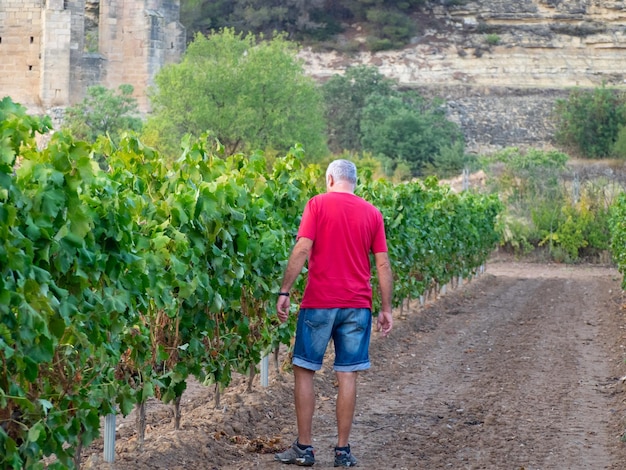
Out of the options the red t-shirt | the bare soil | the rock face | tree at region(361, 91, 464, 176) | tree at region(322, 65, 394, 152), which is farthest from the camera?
the rock face

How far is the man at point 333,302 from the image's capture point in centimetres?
614

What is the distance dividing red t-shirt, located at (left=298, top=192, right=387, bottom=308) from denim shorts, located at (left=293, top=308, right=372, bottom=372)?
5cm

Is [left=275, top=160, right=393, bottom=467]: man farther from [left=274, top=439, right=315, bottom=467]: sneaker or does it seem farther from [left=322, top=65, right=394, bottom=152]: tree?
[left=322, top=65, right=394, bottom=152]: tree

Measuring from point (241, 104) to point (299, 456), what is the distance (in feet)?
127

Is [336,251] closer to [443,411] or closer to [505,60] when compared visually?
[443,411]

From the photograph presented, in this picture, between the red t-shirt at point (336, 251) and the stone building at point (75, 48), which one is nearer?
the red t-shirt at point (336, 251)

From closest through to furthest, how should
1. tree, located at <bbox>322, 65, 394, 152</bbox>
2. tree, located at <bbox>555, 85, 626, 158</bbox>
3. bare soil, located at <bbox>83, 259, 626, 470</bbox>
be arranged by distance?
bare soil, located at <bbox>83, 259, 626, 470</bbox> < tree, located at <bbox>555, 85, 626, 158</bbox> < tree, located at <bbox>322, 65, 394, 152</bbox>

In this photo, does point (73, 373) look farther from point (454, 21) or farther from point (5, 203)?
point (454, 21)

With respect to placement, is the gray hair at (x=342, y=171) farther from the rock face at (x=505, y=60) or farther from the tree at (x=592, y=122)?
the rock face at (x=505, y=60)

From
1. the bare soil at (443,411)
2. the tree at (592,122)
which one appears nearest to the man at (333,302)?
the bare soil at (443,411)

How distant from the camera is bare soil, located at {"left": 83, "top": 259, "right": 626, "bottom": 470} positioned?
21.3ft

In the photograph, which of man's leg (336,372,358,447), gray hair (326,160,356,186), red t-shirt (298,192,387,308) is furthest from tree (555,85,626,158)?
man's leg (336,372,358,447)

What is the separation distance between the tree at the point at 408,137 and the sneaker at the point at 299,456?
4553 centimetres

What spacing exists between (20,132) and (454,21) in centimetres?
7487
